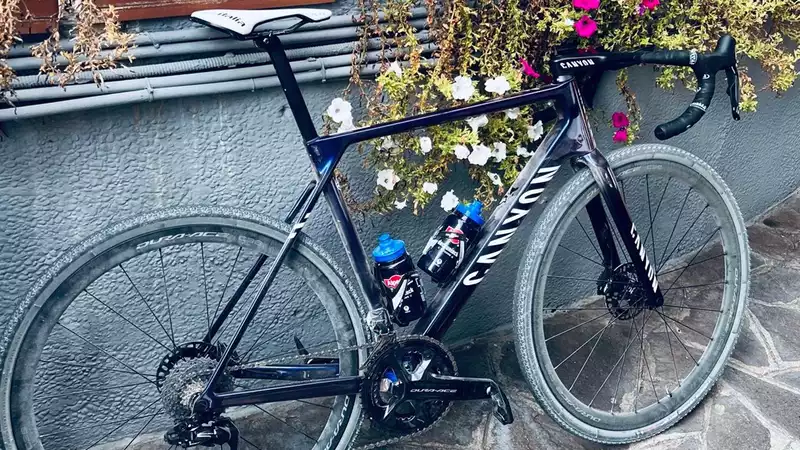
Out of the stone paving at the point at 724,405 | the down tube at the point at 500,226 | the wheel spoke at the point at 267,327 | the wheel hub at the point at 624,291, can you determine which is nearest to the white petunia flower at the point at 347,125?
the down tube at the point at 500,226

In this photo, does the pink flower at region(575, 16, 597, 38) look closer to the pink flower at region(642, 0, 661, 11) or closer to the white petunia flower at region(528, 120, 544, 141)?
the pink flower at region(642, 0, 661, 11)

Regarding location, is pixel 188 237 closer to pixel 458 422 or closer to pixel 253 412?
pixel 253 412

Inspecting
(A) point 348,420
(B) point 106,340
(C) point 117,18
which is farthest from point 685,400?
(C) point 117,18

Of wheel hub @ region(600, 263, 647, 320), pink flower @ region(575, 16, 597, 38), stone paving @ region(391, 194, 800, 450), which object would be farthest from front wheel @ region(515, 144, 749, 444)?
pink flower @ region(575, 16, 597, 38)

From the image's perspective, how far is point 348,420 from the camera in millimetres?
2561

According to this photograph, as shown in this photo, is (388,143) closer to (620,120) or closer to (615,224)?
(615,224)

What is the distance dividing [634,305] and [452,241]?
86 centimetres

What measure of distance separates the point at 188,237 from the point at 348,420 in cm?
90

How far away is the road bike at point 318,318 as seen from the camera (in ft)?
7.36

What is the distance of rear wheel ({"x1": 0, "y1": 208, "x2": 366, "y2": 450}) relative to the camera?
7.12ft

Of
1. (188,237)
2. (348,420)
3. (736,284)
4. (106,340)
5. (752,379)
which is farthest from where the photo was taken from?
(752,379)

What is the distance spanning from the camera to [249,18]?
2.09 m

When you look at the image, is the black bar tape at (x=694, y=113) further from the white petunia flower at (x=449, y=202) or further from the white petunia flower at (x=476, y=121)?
the white petunia flower at (x=449, y=202)

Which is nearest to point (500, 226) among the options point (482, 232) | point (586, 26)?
point (482, 232)
